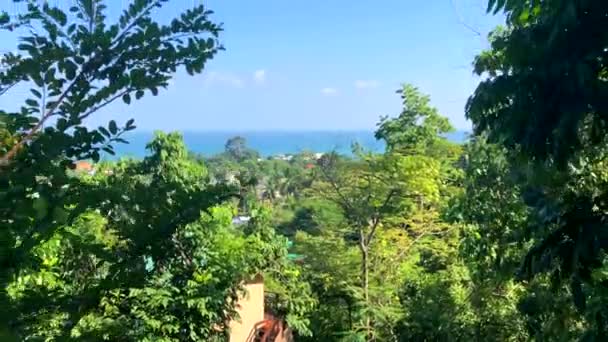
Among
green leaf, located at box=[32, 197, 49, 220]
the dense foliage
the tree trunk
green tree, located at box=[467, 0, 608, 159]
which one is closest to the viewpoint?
green leaf, located at box=[32, 197, 49, 220]

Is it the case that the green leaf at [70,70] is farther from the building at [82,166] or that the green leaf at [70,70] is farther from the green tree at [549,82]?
the green tree at [549,82]

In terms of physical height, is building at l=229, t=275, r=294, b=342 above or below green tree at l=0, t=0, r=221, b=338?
below

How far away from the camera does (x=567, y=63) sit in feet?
6.04

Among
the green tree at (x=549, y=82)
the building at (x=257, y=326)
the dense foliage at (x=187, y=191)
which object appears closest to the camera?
the dense foliage at (x=187, y=191)

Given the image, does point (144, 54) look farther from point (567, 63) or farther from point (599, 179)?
point (599, 179)

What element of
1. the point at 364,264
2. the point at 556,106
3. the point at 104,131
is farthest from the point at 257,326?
the point at 104,131

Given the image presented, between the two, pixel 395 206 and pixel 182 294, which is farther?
pixel 395 206

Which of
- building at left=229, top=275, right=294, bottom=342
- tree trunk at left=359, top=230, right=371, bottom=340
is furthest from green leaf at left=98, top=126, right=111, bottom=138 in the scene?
tree trunk at left=359, top=230, right=371, bottom=340

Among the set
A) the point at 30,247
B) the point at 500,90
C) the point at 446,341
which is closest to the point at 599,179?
the point at 500,90

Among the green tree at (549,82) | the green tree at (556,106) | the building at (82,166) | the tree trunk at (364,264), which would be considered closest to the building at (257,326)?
the tree trunk at (364,264)

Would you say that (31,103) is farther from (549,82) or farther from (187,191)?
(549,82)

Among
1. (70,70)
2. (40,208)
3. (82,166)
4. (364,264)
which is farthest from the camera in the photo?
(364,264)

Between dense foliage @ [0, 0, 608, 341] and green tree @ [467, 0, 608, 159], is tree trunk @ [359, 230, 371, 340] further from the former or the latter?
green tree @ [467, 0, 608, 159]

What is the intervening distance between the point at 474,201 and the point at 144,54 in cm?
402
